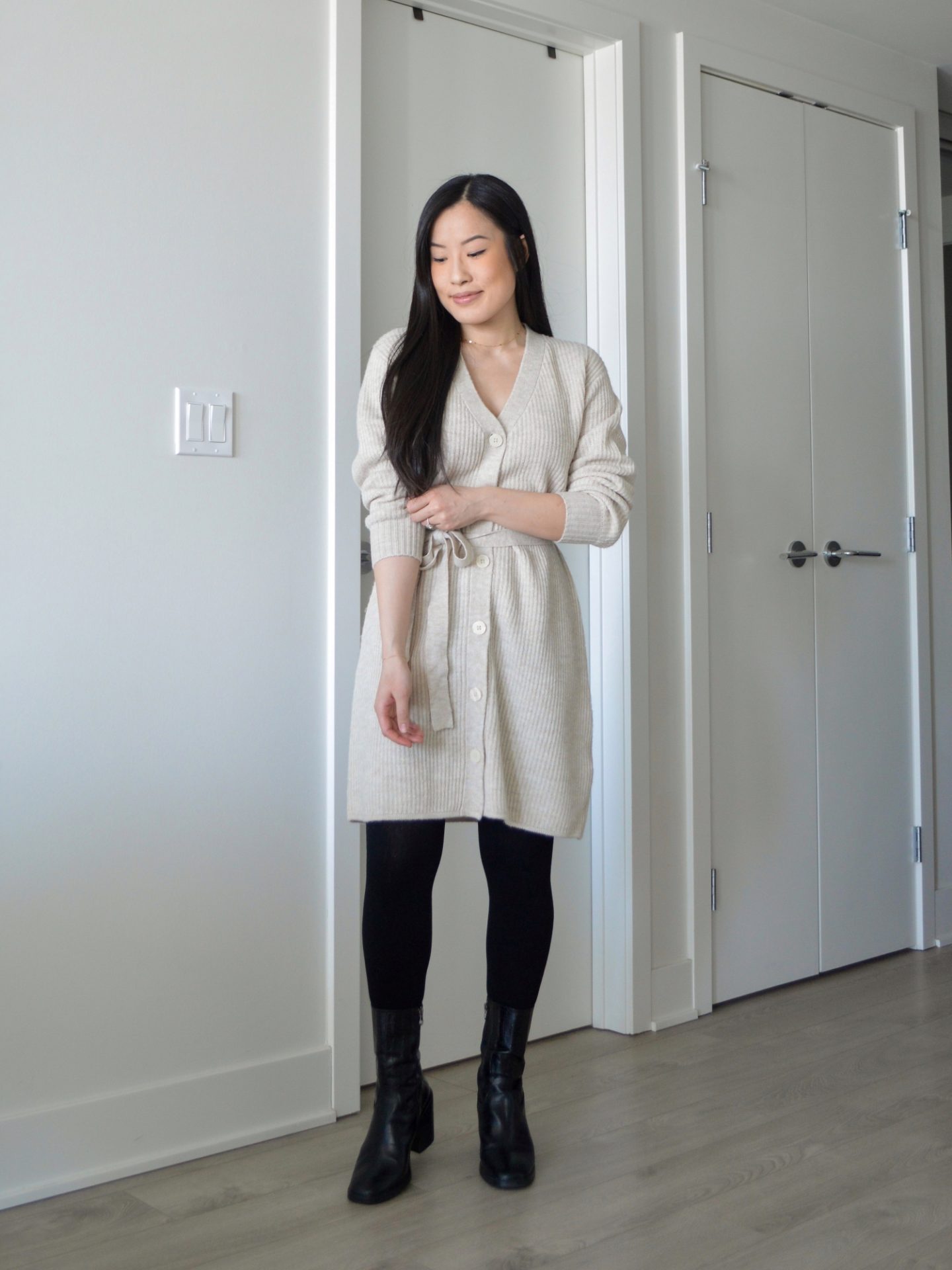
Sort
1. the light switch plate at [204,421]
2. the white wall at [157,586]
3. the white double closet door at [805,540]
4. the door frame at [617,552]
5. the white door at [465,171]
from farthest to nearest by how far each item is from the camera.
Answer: the white double closet door at [805,540] < the door frame at [617,552] < the white door at [465,171] < the light switch plate at [204,421] < the white wall at [157,586]

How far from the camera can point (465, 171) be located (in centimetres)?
239

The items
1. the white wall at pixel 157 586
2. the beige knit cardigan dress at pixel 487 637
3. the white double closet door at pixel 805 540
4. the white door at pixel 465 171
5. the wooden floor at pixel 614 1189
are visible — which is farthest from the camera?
the white double closet door at pixel 805 540

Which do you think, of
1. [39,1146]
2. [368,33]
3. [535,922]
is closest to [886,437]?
[368,33]

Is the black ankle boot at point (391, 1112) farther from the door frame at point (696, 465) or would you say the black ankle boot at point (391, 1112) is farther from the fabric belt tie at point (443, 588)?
the door frame at point (696, 465)

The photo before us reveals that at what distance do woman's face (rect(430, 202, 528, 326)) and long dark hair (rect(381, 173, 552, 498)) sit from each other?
12 mm

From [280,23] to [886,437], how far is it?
6.07ft

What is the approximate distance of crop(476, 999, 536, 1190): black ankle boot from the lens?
1725 mm

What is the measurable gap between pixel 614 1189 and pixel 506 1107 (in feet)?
0.62

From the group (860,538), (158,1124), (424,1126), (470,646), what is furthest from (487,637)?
(860,538)

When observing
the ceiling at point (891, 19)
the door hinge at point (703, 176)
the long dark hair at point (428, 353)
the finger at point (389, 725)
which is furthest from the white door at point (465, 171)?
the ceiling at point (891, 19)

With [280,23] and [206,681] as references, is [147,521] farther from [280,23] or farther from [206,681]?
[280,23]

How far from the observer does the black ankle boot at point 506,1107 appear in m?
1.72

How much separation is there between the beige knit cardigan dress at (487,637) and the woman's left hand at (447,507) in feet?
0.08

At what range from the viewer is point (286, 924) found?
2.03 metres
